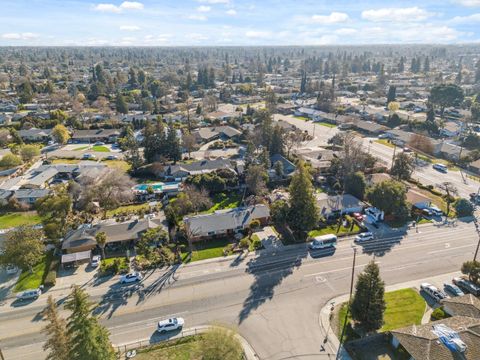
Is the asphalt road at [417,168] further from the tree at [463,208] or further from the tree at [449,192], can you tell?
the tree at [463,208]

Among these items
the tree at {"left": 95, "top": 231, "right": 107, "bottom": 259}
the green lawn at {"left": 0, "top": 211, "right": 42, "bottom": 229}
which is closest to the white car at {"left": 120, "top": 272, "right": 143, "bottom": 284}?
the tree at {"left": 95, "top": 231, "right": 107, "bottom": 259}

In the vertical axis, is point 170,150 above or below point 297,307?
above

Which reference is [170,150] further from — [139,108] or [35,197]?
[139,108]

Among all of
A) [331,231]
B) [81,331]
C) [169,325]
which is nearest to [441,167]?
[331,231]

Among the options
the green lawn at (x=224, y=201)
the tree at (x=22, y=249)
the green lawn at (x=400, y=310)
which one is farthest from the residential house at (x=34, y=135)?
the green lawn at (x=400, y=310)

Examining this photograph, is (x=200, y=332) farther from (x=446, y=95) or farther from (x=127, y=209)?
(x=446, y=95)

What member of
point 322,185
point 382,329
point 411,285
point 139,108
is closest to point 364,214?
point 322,185
